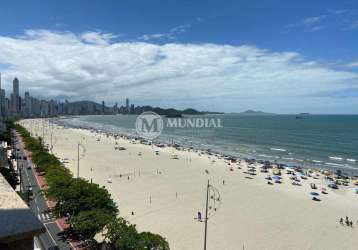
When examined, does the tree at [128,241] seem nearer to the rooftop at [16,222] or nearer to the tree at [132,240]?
the tree at [132,240]

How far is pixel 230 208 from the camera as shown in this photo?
32938 millimetres

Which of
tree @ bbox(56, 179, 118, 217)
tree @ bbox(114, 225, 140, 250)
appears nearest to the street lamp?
tree @ bbox(56, 179, 118, 217)

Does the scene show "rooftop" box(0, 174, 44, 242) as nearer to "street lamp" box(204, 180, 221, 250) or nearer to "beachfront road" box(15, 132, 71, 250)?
"beachfront road" box(15, 132, 71, 250)

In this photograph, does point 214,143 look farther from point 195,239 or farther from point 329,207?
point 195,239

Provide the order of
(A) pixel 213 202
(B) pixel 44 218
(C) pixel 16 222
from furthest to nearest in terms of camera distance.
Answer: (A) pixel 213 202 → (B) pixel 44 218 → (C) pixel 16 222

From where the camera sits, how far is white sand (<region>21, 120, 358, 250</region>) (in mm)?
25280

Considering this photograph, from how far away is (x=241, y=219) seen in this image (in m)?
29.5

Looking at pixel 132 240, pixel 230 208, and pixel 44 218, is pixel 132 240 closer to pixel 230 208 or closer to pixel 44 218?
pixel 44 218

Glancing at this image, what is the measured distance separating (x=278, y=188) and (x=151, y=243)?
3075 cm

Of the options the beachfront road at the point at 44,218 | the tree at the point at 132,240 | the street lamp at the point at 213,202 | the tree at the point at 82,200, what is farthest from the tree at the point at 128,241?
the street lamp at the point at 213,202

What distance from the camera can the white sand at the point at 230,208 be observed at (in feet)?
82.9

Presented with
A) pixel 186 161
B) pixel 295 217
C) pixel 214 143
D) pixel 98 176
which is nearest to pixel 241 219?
pixel 295 217

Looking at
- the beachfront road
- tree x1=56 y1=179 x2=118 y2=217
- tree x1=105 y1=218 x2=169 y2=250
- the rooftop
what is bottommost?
the beachfront road

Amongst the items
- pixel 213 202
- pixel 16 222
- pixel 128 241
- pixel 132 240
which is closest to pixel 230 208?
pixel 213 202
